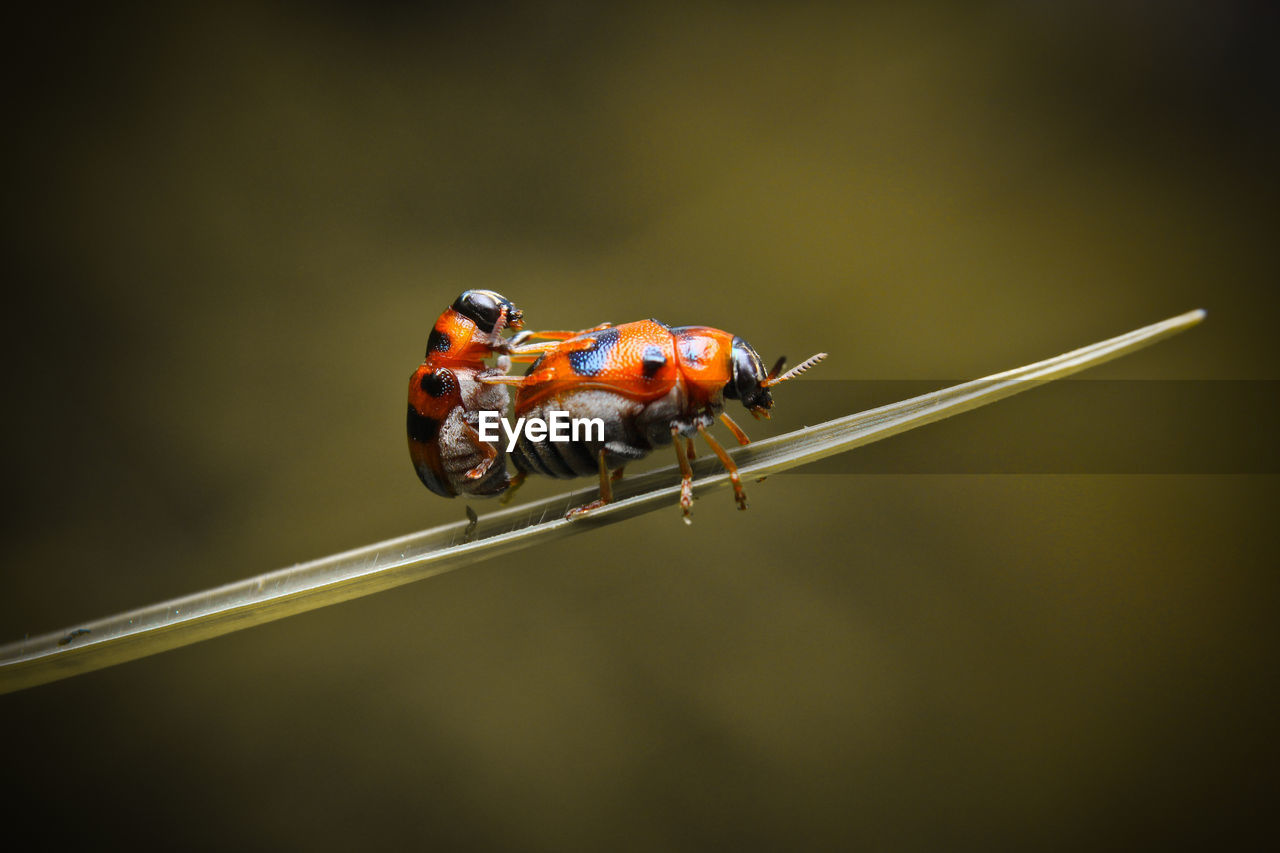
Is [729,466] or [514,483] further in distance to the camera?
[514,483]

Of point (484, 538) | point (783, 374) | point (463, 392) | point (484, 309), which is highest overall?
point (484, 309)

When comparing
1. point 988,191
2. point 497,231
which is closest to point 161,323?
point 497,231

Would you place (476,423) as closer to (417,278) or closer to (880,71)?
(417,278)

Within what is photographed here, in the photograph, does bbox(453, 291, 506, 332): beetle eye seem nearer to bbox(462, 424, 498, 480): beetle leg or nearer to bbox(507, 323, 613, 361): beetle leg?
bbox(507, 323, 613, 361): beetle leg

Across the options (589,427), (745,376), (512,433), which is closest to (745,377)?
(745,376)

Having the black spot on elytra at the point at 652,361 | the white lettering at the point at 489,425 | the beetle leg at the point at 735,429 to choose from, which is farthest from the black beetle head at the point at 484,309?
the beetle leg at the point at 735,429

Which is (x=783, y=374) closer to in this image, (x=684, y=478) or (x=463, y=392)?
(x=684, y=478)
